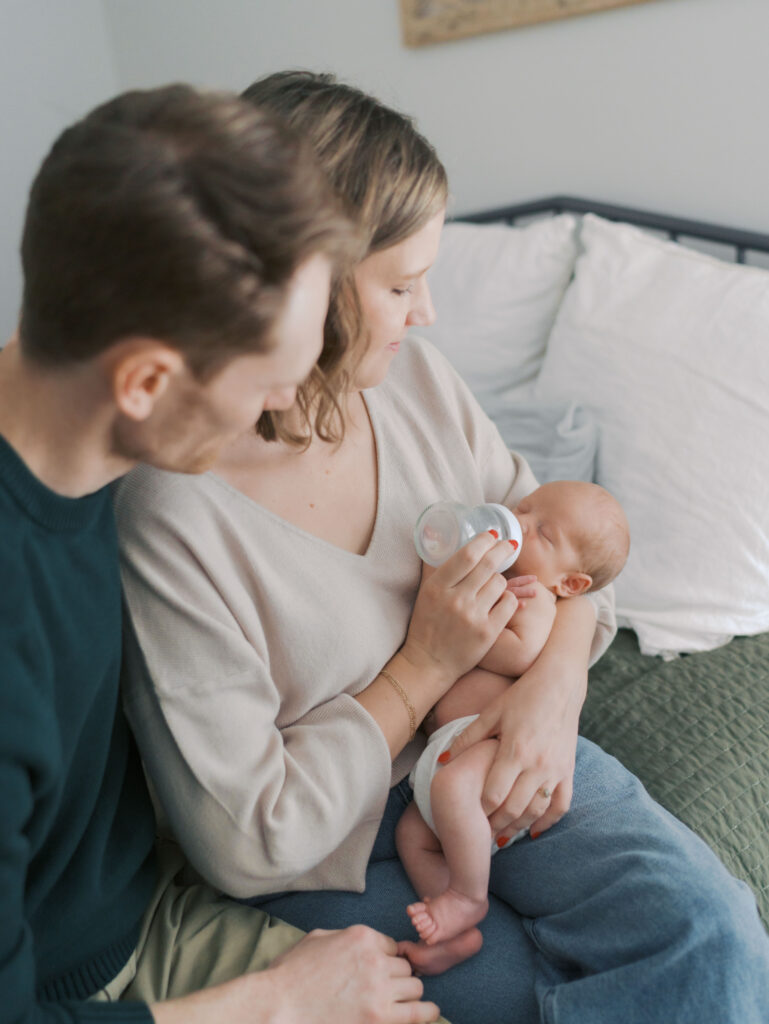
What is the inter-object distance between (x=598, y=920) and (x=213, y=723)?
0.50 metres

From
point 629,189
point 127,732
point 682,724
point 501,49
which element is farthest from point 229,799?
point 501,49

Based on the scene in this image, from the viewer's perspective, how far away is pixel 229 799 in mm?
1073

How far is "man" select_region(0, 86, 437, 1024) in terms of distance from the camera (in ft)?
2.49

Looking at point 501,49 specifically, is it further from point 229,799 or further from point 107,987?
point 107,987

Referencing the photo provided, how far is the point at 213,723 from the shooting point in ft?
3.53

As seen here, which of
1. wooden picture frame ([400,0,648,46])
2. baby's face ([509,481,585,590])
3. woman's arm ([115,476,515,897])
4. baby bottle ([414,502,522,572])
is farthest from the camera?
wooden picture frame ([400,0,648,46])

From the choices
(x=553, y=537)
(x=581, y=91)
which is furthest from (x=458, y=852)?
(x=581, y=91)

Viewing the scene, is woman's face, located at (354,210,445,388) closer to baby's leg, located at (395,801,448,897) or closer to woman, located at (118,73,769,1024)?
woman, located at (118,73,769,1024)

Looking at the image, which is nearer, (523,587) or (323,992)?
(323,992)

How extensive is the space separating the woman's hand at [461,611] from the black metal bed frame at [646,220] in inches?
46.1

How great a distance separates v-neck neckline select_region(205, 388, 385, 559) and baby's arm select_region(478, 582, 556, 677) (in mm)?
238

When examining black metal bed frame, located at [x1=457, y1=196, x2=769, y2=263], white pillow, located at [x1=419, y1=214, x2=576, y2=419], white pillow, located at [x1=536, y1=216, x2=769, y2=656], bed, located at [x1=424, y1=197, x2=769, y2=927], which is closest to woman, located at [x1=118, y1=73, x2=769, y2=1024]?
bed, located at [x1=424, y1=197, x2=769, y2=927]

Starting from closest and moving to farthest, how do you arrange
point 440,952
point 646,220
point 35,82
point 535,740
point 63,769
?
point 63,769 → point 440,952 → point 535,740 → point 646,220 → point 35,82

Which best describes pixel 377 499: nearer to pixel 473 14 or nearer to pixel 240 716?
pixel 240 716
